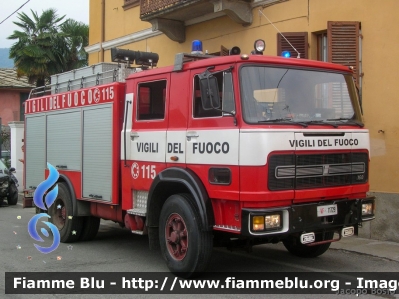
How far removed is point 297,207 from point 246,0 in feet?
24.5

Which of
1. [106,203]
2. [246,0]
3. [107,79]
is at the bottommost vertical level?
[106,203]

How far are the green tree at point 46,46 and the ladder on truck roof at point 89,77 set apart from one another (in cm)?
1198

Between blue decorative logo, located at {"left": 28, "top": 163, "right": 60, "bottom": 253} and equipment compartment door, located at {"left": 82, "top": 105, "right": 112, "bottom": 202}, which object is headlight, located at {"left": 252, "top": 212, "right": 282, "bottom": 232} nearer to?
equipment compartment door, located at {"left": 82, "top": 105, "right": 112, "bottom": 202}

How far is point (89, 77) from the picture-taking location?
9047mm

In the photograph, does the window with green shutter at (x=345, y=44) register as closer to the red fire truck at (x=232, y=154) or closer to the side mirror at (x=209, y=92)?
the red fire truck at (x=232, y=154)

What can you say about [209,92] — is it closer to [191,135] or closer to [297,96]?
[191,135]

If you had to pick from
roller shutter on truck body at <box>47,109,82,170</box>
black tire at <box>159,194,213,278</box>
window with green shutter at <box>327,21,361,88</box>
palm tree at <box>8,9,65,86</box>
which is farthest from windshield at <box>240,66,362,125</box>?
palm tree at <box>8,9,65,86</box>

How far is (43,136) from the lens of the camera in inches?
395

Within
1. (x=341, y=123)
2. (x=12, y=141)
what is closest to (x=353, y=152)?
(x=341, y=123)

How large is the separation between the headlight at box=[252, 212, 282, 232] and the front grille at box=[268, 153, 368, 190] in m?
0.31

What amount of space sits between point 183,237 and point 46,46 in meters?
17.6

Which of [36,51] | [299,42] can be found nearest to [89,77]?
[299,42]

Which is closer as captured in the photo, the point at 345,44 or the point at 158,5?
the point at 345,44

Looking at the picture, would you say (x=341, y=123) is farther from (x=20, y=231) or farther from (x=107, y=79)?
(x=20, y=231)
